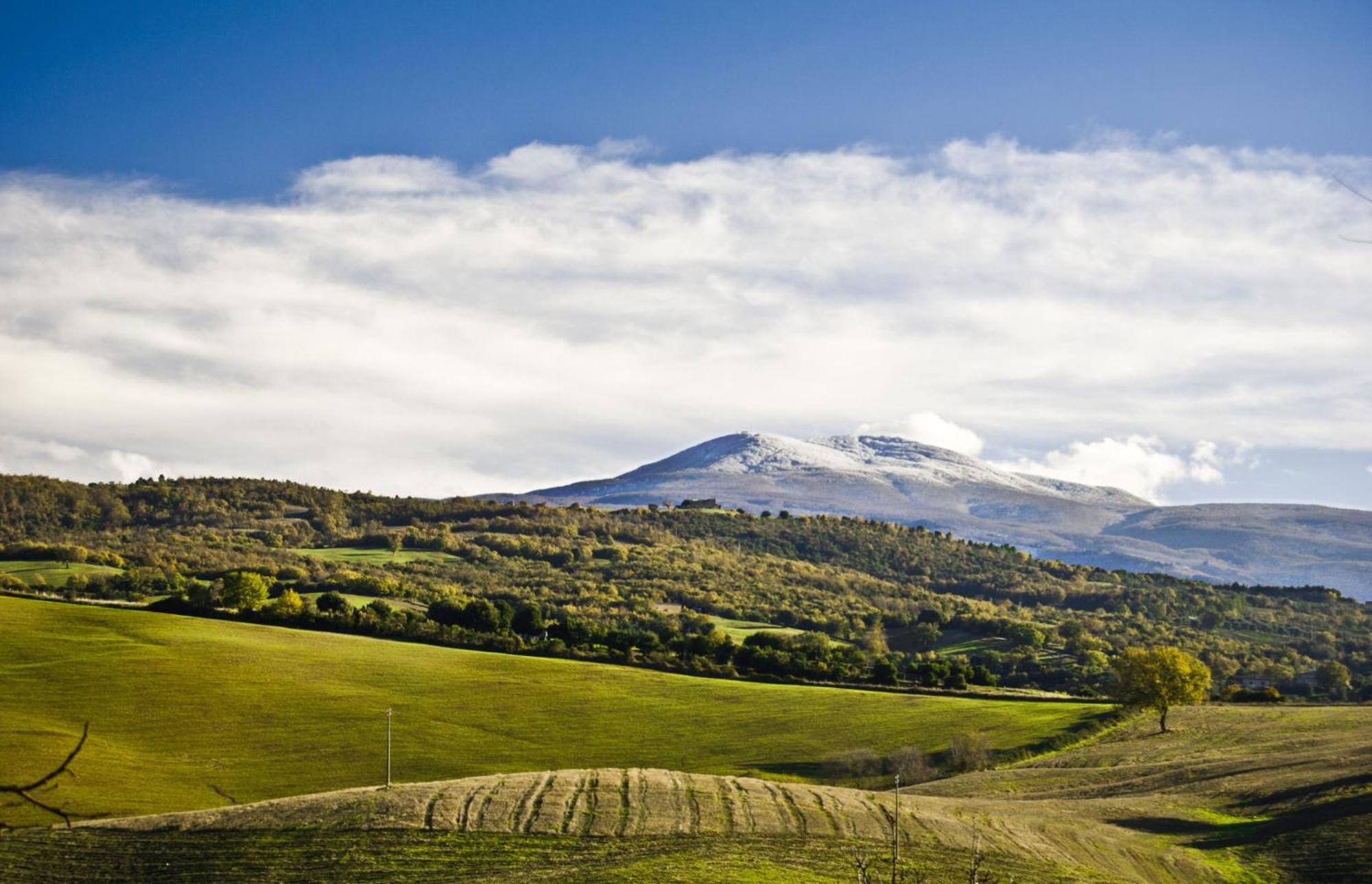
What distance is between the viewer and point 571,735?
297ft

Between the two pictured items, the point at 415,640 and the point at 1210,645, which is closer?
the point at 415,640

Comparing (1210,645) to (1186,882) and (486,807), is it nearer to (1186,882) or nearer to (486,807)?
(1186,882)

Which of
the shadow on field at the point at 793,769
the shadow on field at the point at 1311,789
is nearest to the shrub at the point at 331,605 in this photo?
the shadow on field at the point at 793,769

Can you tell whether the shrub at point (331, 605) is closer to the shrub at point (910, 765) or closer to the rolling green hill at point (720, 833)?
the rolling green hill at point (720, 833)

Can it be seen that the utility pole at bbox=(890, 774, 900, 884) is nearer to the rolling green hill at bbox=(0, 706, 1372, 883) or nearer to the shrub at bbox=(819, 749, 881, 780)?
the rolling green hill at bbox=(0, 706, 1372, 883)

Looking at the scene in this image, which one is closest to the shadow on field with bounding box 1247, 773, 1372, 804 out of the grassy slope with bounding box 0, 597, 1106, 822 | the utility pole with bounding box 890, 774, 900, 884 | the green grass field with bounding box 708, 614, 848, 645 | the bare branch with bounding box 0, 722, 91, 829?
the grassy slope with bounding box 0, 597, 1106, 822

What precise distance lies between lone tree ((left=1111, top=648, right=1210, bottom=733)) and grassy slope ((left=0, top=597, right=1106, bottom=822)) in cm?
457

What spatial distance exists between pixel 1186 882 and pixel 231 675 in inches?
3069

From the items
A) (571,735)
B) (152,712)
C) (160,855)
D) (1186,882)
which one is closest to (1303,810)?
(1186,882)

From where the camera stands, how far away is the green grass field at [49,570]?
471ft

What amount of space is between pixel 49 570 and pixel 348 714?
8596cm

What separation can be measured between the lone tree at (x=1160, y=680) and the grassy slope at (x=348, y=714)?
4.57 meters

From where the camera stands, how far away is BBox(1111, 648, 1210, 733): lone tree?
102m

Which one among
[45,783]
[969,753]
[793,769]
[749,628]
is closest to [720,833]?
[793,769]
